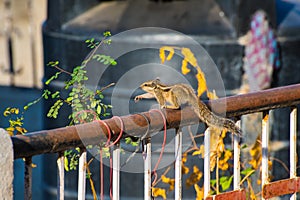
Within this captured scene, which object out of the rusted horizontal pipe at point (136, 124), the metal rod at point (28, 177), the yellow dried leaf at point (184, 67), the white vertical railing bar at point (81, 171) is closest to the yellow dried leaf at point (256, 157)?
the yellow dried leaf at point (184, 67)

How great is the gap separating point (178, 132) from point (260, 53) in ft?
9.53

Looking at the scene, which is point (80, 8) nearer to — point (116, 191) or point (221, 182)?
point (221, 182)

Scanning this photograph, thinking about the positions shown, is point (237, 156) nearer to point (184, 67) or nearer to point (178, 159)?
point (178, 159)

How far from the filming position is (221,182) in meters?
4.07

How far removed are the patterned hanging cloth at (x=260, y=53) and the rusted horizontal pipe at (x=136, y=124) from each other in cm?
245

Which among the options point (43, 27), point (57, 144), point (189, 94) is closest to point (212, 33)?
point (43, 27)

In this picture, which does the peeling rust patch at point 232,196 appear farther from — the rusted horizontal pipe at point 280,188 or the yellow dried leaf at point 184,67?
the yellow dried leaf at point 184,67

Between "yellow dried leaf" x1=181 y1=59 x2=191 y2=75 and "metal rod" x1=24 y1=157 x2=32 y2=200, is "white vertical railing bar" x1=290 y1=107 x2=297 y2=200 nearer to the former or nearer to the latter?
"metal rod" x1=24 y1=157 x2=32 y2=200

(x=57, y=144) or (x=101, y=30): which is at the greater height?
(x=101, y=30)

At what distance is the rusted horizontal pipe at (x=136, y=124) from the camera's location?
2.34 m

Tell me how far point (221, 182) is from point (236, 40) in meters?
1.69

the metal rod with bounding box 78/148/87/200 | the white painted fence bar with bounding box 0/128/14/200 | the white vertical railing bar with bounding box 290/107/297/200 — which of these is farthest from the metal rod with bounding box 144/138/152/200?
the white vertical railing bar with bounding box 290/107/297/200

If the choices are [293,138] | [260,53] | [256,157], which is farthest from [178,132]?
[260,53]

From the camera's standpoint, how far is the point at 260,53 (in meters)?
5.57
